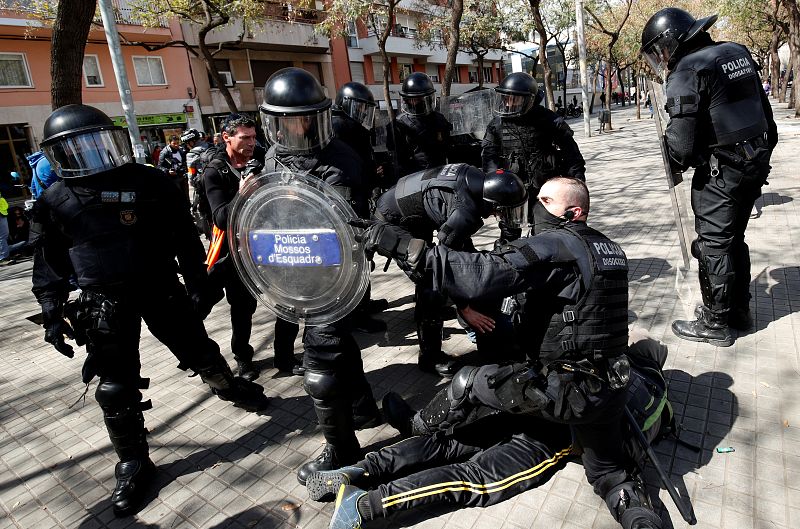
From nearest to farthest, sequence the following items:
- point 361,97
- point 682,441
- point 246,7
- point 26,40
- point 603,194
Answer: point 682,441
point 361,97
point 603,194
point 246,7
point 26,40

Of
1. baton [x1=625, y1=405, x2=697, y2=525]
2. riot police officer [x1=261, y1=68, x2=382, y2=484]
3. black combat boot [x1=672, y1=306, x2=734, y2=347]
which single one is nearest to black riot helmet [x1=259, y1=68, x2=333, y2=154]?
riot police officer [x1=261, y1=68, x2=382, y2=484]

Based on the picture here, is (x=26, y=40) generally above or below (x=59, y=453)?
above

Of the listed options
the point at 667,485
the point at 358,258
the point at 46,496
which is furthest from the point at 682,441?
the point at 46,496

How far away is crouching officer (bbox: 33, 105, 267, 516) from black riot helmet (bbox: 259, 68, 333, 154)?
78 cm

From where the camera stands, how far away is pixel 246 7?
1332cm

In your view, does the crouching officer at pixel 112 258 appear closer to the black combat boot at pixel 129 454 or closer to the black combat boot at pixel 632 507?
the black combat boot at pixel 129 454

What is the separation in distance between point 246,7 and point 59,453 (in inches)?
519

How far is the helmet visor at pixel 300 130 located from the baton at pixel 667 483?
201 cm

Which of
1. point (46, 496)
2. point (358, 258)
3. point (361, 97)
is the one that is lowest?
point (46, 496)

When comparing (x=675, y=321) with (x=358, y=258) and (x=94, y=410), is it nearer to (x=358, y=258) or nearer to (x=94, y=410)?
(x=358, y=258)

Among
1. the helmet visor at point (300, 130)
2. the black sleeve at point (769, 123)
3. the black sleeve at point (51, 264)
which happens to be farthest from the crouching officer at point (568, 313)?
the black sleeve at point (769, 123)

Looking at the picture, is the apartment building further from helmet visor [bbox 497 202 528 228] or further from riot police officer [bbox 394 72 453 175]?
helmet visor [bbox 497 202 528 228]

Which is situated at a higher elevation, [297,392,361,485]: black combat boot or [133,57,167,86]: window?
[133,57,167,86]: window

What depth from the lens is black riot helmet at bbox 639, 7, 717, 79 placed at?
327cm
